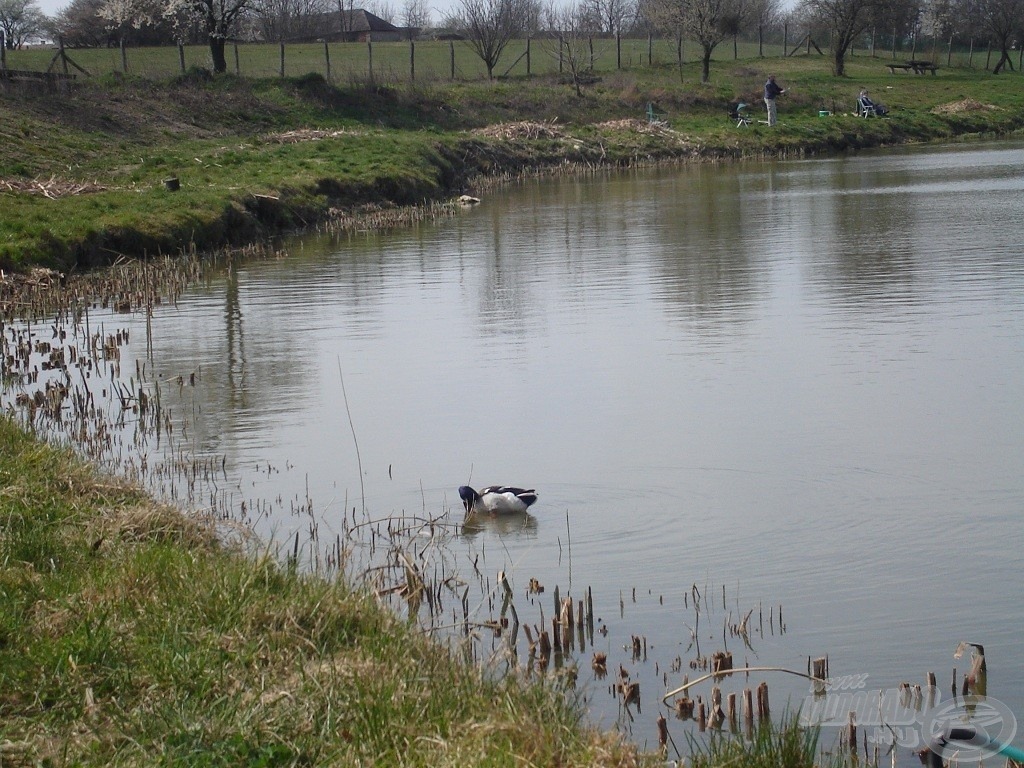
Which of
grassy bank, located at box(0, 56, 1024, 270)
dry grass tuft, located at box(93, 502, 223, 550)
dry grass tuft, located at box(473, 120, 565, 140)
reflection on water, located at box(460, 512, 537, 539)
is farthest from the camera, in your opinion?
dry grass tuft, located at box(473, 120, 565, 140)

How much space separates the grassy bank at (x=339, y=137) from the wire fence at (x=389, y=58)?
3502mm

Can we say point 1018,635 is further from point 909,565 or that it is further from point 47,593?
point 47,593

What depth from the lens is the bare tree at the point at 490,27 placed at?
65438 mm

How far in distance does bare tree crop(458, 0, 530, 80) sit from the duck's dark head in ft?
178

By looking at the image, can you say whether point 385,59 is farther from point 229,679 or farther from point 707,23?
point 229,679

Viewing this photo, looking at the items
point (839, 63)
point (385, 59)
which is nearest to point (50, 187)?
point (385, 59)

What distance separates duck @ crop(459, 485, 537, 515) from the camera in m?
7.90

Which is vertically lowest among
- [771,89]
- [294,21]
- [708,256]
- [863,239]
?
[708,256]

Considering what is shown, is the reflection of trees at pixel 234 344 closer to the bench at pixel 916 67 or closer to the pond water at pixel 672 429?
the pond water at pixel 672 429

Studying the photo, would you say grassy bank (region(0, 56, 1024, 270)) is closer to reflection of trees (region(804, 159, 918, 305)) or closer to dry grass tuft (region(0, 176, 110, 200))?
dry grass tuft (region(0, 176, 110, 200))

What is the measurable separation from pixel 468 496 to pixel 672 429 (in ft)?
8.26

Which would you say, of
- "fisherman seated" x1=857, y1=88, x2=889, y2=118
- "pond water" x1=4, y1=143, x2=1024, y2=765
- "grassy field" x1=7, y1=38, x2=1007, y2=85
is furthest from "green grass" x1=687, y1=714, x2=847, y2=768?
"fisherman seated" x1=857, y1=88, x2=889, y2=118

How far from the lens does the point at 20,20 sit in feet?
294

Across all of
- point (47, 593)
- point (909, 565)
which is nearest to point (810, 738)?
point (909, 565)
